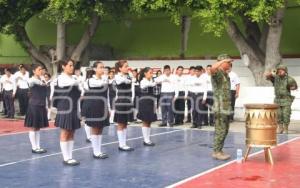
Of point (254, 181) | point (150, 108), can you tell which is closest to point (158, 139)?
point (150, 108)

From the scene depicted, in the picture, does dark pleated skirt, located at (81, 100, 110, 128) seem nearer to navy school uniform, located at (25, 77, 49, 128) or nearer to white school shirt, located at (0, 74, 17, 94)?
navy school uniform, located at (25, 77, 49, 128)

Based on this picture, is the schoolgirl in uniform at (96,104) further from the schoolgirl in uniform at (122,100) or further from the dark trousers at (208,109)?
the dark trousers at (208,109)

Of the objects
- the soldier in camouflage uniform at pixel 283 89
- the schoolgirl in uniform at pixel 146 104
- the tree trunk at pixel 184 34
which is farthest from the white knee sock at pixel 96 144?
the tree trunk at pixel 184 34

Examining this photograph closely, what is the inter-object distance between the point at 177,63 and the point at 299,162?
33.0 ft

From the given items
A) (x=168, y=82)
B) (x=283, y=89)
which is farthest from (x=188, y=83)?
(x=283, y=89)

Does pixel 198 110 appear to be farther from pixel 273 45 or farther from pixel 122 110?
pixel 122 110

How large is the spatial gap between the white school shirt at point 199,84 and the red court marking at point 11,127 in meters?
4.26

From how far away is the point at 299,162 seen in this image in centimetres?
912

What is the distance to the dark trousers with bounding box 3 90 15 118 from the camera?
17.6 m

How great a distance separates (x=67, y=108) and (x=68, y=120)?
0.77ft

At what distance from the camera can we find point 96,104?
9.34 metres

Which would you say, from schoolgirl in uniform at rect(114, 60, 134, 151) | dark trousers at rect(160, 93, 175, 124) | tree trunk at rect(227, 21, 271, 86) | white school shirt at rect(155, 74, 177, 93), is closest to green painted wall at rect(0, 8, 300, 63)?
tree trunk at rect(227, 21, 271, 86)

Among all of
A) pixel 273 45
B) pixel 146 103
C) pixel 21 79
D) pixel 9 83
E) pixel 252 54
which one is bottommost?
pixel 146 103

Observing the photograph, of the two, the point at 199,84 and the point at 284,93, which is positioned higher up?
the point at 199,84
